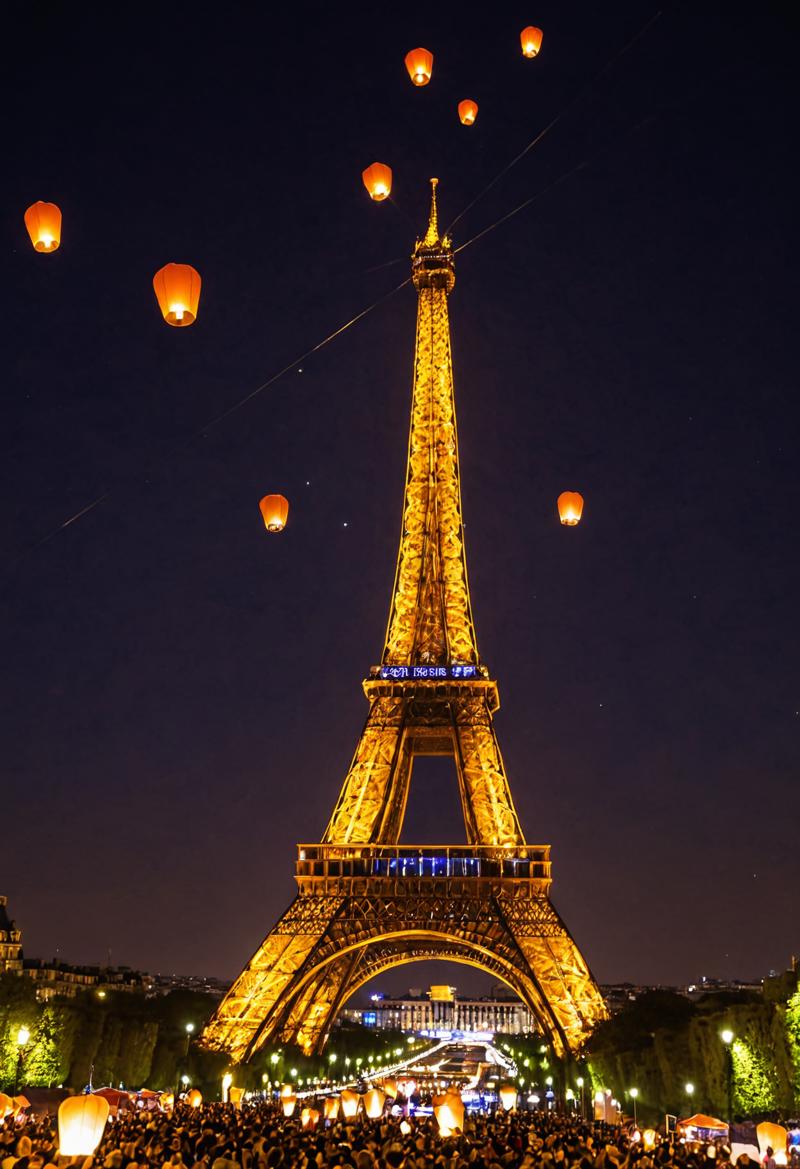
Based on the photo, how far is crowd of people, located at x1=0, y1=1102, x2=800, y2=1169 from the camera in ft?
60.5

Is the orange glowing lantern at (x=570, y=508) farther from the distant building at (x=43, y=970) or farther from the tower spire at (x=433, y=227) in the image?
the distant building at (x=43, y=970)

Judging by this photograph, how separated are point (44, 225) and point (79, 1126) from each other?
15.8 metres

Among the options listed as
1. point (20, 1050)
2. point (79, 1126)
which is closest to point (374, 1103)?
point (79, 1126)

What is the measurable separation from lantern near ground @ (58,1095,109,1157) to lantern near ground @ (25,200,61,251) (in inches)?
595

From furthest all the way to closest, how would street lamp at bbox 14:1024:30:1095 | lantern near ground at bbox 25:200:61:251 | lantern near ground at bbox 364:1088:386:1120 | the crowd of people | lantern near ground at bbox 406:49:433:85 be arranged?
street lamp at bbox 14:1024:30:1095 → lantern near ground at bbox 364:1088:386:1120 → lantern near ground at bbox 406:49:433:85 → lantern near ground at bbox 25:200:61:251 → the crowd of people

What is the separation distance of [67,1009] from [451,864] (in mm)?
18502

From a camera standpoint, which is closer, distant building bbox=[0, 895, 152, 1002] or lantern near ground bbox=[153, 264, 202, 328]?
lantern near ground bbox=[153, 264, 202, 328]

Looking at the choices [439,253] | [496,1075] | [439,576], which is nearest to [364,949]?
[439,576]

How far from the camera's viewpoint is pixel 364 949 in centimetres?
6400

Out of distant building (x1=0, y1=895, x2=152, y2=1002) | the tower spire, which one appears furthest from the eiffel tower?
distant building (x1=0, y1=895, x2=152, y2=1002)

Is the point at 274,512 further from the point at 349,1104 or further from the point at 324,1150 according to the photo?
the point at 349,1104

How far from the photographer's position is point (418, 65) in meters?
28.1

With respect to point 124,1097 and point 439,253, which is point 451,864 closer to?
point 124,1097

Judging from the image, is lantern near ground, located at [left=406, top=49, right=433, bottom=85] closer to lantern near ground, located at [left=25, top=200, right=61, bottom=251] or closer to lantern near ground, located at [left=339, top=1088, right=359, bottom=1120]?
lantern near ground, located at [left=25, top=200, right=61, bottom=251]
